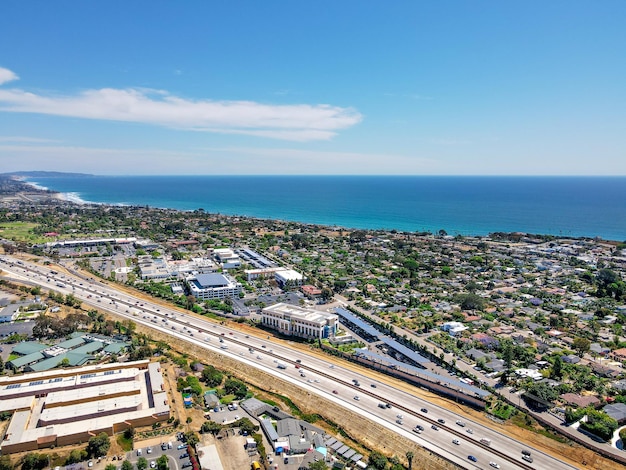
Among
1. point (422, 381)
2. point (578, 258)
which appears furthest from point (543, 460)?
point (578, 258)

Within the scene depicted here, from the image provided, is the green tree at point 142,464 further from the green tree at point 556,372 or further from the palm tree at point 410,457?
the green tree at point 556,372

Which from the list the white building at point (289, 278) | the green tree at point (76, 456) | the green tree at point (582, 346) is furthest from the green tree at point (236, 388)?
the green tree at point (582, 346)

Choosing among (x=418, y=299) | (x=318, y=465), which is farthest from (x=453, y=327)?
(x=318, y=465)

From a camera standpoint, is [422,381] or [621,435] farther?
[422,381]

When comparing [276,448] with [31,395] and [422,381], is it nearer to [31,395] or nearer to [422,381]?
[422,381]

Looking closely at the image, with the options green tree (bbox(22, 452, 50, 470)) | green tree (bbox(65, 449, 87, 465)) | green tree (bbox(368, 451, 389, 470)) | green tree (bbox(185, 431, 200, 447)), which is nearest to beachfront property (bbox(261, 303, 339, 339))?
green tree (bbox(368, 451, 389, 470))

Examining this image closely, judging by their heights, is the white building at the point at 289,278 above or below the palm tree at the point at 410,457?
above

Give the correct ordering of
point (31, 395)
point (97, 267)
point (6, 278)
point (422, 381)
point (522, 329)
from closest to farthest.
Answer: point (31, 395) → point (422, 381) → point (522, 329) → point (6, 278) → point (97, 267)
